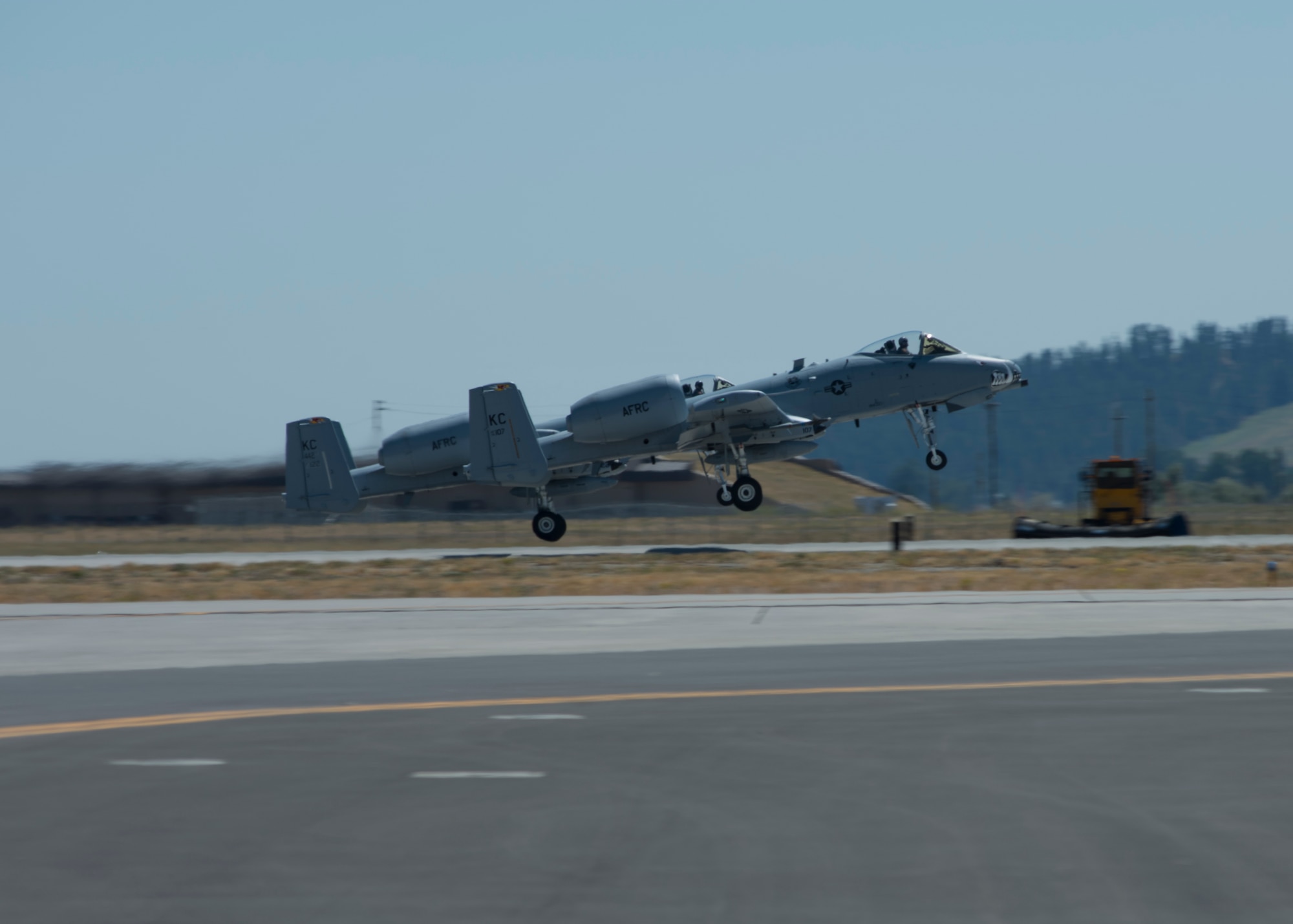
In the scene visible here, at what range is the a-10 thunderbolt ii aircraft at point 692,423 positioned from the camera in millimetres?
41594

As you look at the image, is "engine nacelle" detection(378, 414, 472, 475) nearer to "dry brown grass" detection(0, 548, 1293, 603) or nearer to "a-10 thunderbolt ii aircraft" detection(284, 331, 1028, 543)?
"a-10 thunderbolt ii aircraft" detection(284, 331, 1028, 543)

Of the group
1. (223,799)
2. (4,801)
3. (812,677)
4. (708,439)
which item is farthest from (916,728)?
(708,439)

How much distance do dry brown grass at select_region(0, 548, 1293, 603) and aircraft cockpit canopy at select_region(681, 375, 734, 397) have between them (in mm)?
6006

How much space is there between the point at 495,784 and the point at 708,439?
34493 millimetres

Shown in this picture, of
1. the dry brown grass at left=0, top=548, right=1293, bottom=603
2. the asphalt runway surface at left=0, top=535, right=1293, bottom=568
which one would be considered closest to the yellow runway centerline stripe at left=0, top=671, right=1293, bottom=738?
the dry brown grass at left=0, top=548, right=1293, bottom=603

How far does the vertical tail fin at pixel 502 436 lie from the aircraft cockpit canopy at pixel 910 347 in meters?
11.0

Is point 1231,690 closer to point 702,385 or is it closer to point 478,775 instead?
point 478,775

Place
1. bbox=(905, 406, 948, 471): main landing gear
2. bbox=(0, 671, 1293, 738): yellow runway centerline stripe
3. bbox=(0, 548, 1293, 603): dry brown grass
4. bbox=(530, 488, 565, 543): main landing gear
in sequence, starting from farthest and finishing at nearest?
bbox=(530, 488, 565, 543): main landing gear
bbox=(905, 406, 948, 471): main landing gear
bbox=(0, 548, 1293, 603): dry brown grass
bbox=(0, 671, 1293, 738): yellow runway centerline stripe

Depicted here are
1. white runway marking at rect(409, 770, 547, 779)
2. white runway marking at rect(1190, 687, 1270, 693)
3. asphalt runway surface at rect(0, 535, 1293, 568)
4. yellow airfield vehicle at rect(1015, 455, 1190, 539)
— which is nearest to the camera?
white runway marking at rect(409, 770, 547, 779)

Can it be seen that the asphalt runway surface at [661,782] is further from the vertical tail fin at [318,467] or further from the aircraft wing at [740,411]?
the vertical tail fin at [318,467]

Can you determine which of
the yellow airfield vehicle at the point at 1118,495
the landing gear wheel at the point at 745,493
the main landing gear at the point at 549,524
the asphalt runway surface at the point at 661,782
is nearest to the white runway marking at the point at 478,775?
the asphalt runway surface at the point at 661,782

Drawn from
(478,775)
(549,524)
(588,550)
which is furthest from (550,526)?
(478,775)

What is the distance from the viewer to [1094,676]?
1336 centimetres

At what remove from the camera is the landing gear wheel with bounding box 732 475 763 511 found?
1697 inches
